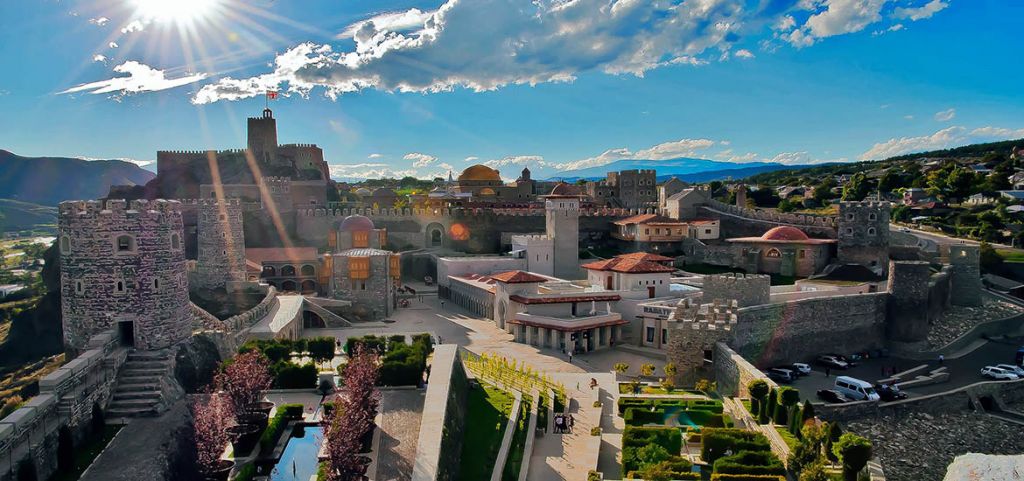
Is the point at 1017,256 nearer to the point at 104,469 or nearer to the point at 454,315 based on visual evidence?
the point at 454,315

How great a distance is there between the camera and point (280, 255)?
34.9 meters

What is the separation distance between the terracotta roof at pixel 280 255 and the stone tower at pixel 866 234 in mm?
25773

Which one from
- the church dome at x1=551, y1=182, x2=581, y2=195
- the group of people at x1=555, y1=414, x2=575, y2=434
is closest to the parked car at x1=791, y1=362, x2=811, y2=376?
the group of people at x1=555, y1=414, x2=575, y2=434

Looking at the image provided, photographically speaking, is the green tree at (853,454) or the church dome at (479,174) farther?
the church dome at (479,174)

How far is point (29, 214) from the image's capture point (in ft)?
366

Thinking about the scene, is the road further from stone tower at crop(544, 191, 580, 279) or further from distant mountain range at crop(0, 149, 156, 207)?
distant mountain range at crop(0, 149, 156, 207)

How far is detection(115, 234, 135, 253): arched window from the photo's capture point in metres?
15.4

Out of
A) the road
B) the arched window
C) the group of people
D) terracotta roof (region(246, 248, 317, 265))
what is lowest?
the road

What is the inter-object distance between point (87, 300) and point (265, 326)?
6904 millimetres

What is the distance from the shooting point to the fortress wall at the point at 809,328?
22305 mm

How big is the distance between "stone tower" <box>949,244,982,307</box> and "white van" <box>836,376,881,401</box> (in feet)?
46.9

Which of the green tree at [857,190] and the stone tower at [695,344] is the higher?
the green tree at [857,190]

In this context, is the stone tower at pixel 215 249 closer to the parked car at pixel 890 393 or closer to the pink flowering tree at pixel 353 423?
the pink flowering tree at pixel 353 423

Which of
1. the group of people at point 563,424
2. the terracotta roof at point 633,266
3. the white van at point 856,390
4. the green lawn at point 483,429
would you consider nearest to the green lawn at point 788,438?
the group of people at point 563,424
